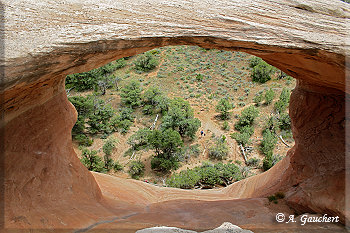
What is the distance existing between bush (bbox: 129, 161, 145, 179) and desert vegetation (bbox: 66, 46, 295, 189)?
0.04 metres

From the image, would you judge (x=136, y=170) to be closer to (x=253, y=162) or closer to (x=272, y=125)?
(x=253, y=162)

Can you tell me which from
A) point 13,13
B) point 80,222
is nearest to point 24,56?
point 13,13

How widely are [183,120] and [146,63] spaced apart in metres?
15.4

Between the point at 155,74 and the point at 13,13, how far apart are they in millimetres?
28834

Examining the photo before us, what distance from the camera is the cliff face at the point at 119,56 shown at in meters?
3.86

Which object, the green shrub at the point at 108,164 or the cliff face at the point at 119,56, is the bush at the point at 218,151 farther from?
the cliff face at the point at 119,56

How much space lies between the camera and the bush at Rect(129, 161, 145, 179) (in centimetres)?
1698

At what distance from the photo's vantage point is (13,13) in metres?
3.71

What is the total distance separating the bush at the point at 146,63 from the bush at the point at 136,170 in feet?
60.5

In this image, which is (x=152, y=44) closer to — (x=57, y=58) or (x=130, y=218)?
(x=57, y=58)

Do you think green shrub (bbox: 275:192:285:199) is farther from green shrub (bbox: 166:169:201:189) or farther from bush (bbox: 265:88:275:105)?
bush (bbox: 265:88:275:105)

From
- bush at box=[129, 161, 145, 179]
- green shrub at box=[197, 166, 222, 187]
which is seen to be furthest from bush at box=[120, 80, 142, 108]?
green shrub at box=[197, 166, 222, 187]

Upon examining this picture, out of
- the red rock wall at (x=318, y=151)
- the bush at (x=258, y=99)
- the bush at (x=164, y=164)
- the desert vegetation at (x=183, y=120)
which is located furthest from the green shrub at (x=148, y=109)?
the red rock wall at (x=318, y=151)

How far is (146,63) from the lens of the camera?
33438mm
